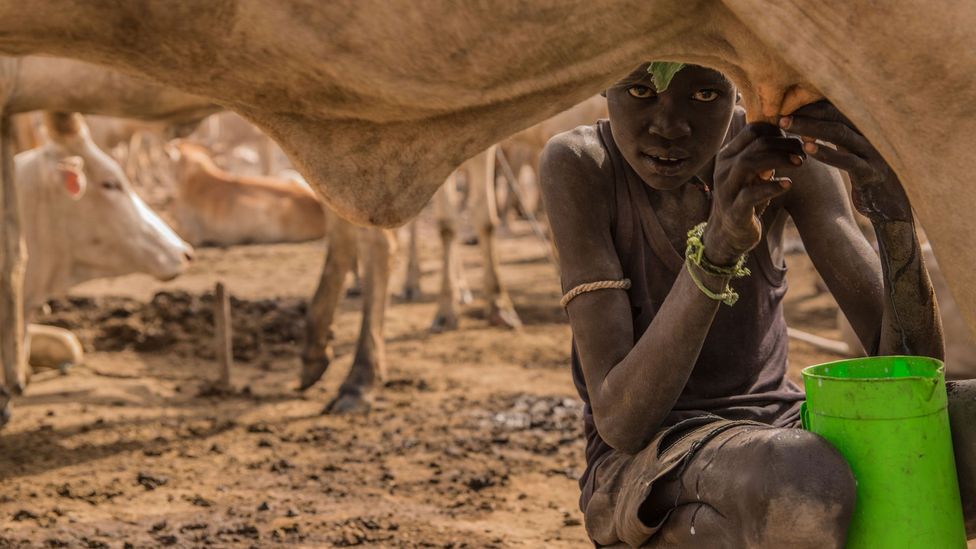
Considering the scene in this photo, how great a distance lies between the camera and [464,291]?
9.28 m

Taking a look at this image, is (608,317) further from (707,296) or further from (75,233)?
(75,233)

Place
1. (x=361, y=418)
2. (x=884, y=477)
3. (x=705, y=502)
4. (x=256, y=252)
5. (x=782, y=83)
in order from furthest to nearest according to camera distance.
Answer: (x=256, y=252)
(x=361, y=418)
(x=705, y=502)
(x=884, y=477)
(x=782, y=83)

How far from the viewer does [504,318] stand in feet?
26.4

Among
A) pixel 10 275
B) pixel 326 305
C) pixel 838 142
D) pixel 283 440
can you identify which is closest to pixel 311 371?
pixel 326 305

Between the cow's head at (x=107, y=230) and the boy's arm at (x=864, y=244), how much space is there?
504 centimetres

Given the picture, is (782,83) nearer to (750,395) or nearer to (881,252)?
(881,252)

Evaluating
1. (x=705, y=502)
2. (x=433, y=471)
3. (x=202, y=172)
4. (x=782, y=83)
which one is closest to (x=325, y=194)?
(x=782, y=83)

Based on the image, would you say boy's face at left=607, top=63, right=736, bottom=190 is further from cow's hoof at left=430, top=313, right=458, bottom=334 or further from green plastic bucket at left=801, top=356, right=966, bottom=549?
cow's hoof at left=430, top=313, right=458, bottom=334

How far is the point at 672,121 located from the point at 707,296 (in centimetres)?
39

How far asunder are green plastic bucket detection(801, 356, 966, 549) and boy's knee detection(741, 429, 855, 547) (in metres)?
0.03

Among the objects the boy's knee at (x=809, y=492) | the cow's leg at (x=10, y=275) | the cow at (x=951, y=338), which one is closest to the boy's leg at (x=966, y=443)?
the boy's knee at (x=809, y=492)

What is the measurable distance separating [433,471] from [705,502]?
2646 mm

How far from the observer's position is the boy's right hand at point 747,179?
5.98 feet

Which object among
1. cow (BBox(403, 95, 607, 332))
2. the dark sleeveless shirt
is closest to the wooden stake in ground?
cow (BBox(403, 95, 607, 332))
